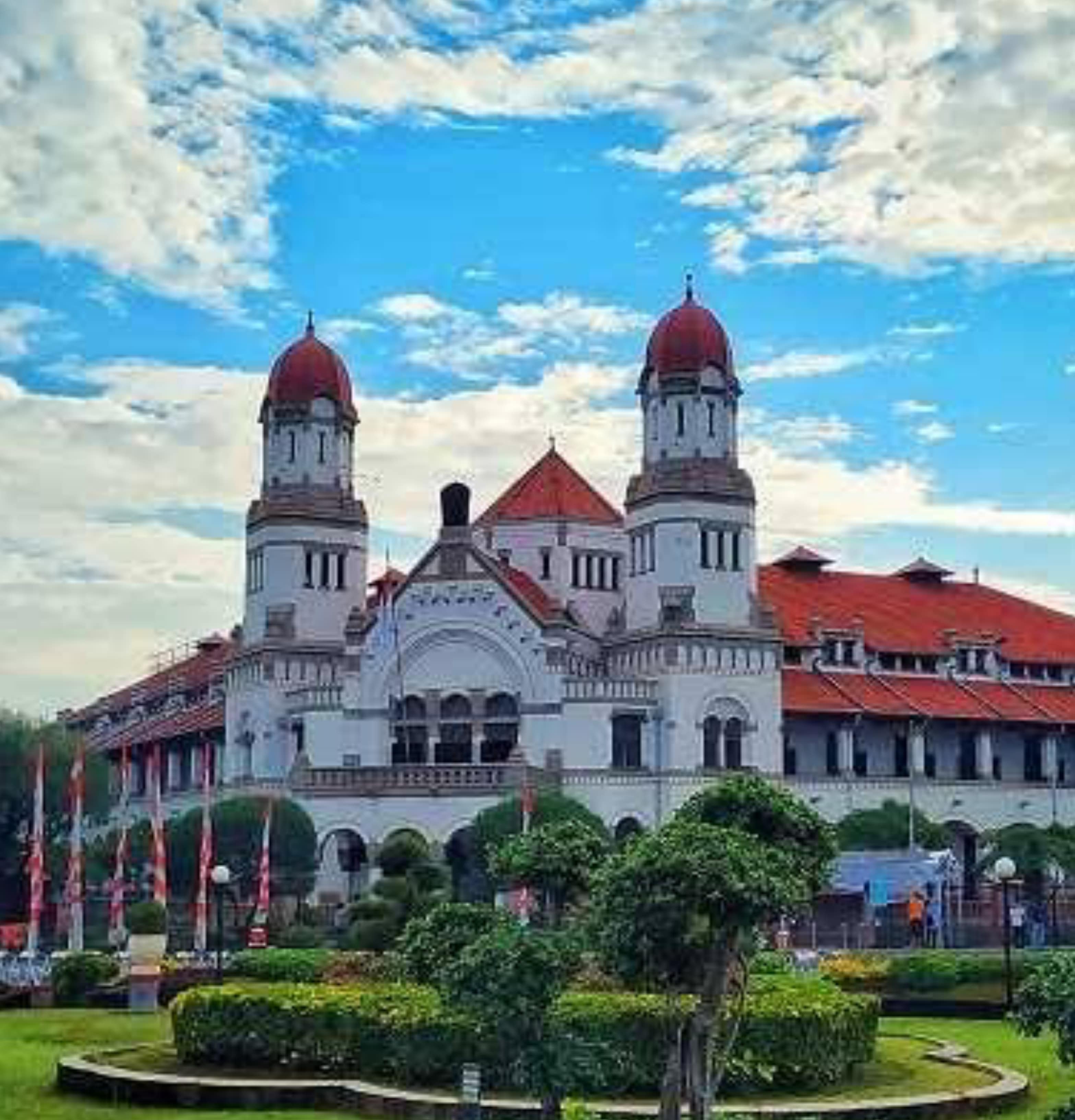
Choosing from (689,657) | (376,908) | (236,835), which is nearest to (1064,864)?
(689,657)

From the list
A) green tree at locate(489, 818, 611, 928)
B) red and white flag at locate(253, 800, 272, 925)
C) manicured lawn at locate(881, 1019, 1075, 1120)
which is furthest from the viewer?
red and white flag at locate(253, 800, 272, 925)

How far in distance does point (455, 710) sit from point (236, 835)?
33.2 feet

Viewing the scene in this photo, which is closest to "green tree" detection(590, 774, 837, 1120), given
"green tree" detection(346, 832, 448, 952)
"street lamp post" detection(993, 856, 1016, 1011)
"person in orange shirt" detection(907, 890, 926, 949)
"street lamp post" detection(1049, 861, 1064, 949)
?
"street lamp post" detection(993, 856, 1016, 1011)

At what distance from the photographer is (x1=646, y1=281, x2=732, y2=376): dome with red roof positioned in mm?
77562

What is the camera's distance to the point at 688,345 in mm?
77750

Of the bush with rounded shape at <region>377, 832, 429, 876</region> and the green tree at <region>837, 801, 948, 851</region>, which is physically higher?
the green tree at <region>837, 801, 948, 851</region>

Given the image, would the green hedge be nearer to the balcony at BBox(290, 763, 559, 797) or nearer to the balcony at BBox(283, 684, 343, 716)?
the balcony at BBox(290, 763, 559, 797)

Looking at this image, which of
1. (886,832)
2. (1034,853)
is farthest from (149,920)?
(886,832)

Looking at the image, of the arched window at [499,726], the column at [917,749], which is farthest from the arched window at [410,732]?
the column at [917,749]

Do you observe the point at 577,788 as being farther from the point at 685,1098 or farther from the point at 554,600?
the point at 685,1098

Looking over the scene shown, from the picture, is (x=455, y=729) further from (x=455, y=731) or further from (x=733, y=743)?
(x=733, y=743)

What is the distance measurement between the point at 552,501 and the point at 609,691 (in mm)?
12921

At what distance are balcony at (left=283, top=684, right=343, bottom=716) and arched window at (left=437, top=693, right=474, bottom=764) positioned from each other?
163 inches

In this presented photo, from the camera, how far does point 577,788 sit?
74250mm
